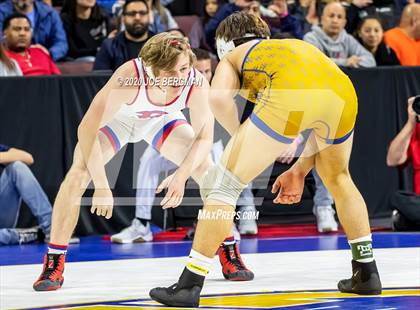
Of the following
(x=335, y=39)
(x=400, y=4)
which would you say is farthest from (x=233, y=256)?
(x=400, y=4)

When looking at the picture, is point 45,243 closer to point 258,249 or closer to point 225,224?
point 258,249

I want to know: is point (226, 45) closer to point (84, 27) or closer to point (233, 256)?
point (233, 256)

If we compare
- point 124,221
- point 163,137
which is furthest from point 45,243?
point 163,137

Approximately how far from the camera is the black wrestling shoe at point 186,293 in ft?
14.1

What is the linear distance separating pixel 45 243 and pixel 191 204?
132 centimetres

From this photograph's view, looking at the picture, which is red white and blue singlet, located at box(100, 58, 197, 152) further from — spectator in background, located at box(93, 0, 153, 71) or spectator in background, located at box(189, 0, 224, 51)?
spectator in background, located at box(189, 0, 224, 51)

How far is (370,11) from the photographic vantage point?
32.7 ft

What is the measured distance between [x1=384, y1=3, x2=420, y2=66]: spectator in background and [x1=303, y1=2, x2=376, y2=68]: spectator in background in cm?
55

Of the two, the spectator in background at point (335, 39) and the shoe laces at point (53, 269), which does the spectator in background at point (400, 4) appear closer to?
the spectator in background at point (335, 39)

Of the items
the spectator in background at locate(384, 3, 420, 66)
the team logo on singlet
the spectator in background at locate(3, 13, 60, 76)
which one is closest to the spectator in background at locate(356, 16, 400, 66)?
the spectator in background at locate(384, 3, 420, 66)

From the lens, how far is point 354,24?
385 inches

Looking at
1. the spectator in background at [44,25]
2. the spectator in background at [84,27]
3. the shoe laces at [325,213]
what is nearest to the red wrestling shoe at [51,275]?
the shoe laces at [325,213]

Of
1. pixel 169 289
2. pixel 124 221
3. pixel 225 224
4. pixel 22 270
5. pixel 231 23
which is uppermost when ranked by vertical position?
pixel 231 23

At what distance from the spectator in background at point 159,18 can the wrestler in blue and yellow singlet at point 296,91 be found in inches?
184
